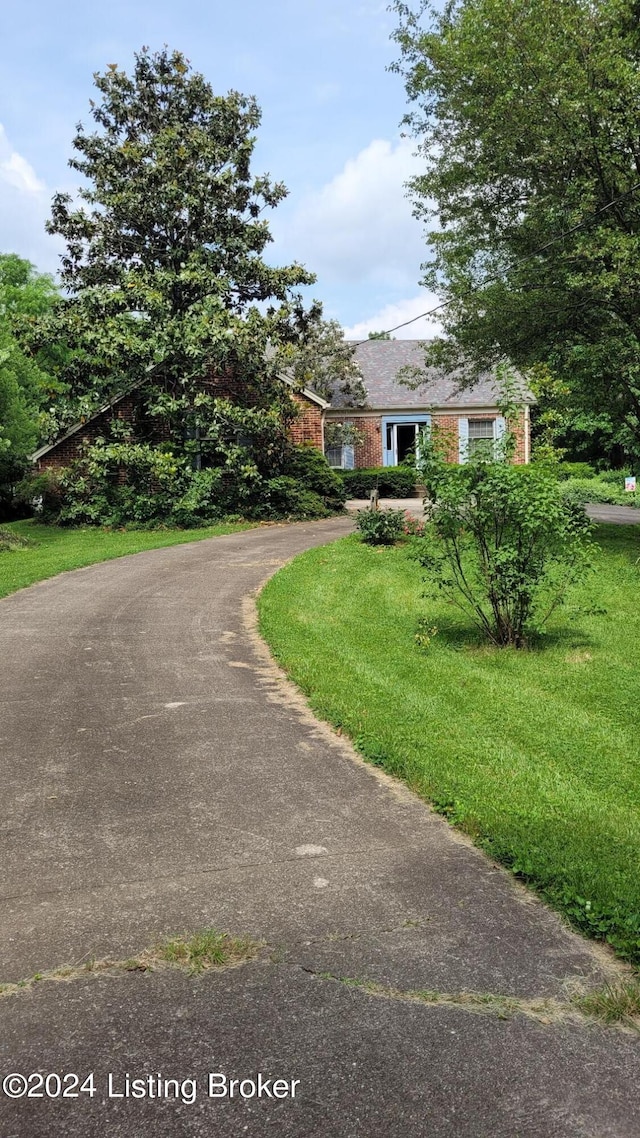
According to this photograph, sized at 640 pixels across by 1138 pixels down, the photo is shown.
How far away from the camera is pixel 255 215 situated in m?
23.8

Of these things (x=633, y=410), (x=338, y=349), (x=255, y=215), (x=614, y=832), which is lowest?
(x=614, y=832)

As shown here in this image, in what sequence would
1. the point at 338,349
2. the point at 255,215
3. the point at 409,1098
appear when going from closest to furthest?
the point at 409,1098
the point at 255,215
the point at 338,349

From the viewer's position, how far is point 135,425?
24.3 meters

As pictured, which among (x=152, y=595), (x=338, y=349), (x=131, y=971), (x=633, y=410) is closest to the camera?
(x=131, y=971)

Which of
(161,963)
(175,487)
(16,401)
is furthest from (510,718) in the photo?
(16,401)

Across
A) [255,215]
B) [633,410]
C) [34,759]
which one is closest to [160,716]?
[34,759]

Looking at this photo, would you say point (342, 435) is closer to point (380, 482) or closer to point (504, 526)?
point (380, 482)

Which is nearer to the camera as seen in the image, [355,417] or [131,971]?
A: [131,971]

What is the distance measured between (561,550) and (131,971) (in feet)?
21.5

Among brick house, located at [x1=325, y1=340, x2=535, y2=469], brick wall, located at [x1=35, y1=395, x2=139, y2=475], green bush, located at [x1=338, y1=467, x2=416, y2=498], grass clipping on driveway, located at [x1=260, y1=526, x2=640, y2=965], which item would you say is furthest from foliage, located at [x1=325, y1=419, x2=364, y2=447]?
grass clipping on driveway, located at [x1=260, y1=526, x2=640, y2=965]

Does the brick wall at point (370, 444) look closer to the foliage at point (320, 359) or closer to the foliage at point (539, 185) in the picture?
the foliage at point (320, 359)

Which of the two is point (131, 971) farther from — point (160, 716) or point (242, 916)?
point (160, 716)

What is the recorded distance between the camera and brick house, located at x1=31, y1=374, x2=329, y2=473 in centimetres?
2406

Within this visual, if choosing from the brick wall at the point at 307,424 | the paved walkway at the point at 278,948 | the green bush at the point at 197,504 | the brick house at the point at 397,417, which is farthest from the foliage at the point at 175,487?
the paved walkway at the point at 278,948
